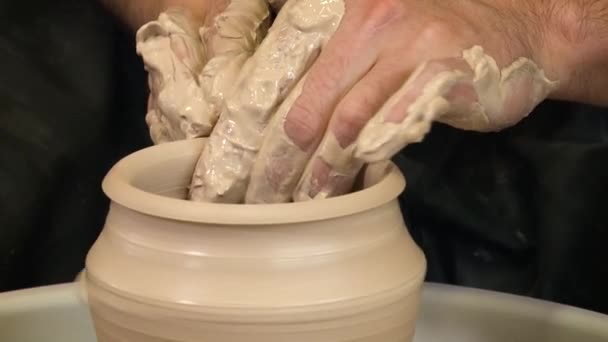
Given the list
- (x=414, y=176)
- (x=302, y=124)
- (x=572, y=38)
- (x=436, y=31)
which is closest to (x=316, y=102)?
(x=302, y=124)

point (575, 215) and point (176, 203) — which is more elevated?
point (176, 203)

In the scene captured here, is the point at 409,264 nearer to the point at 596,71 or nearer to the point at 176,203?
the point at 176,203

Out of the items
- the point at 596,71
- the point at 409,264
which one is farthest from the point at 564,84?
the point at 409,264

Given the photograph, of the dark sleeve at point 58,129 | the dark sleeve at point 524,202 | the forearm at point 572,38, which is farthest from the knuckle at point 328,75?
the dark sleeve at point 58,129

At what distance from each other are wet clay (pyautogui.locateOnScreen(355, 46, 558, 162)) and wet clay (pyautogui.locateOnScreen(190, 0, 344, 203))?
11cm

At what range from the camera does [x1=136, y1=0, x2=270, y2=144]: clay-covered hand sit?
0.87m

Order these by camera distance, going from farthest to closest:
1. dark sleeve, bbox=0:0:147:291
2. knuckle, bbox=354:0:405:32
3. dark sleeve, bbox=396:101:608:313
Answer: dark sleeve, bbox=0:0:147:291 → dark sleeve, bbox=396:101:608:313 → knuckle, bbox=354:0:405:32

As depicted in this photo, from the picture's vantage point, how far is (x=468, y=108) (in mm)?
756

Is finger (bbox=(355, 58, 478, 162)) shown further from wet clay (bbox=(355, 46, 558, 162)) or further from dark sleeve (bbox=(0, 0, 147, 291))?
dark sleeve (bbox=(0, 0, 147, 291))

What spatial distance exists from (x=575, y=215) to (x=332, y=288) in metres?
0.58

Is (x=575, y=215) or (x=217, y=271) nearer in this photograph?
(x=217, y=271)

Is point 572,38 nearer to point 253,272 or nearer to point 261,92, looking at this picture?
point 261,92

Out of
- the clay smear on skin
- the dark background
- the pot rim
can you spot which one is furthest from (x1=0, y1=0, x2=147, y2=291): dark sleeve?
the pot rim

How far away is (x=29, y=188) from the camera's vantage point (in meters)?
1.24
